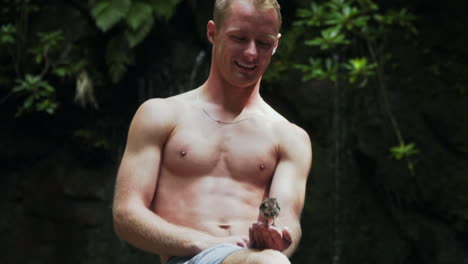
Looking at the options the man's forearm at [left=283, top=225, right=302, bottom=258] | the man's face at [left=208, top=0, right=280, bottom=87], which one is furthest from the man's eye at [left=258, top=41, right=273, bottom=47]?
the man's forearm at [left=283, top=225, right=302, bottom=258]

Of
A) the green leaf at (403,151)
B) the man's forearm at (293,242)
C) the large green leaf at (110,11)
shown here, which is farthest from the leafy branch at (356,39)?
the man's forearm at (293,242)

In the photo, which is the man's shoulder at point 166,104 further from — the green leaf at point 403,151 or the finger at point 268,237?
the green leaf at point 403,151

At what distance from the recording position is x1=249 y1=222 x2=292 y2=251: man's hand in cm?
276

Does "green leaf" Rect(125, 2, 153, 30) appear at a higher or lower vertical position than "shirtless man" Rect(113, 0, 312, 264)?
lower

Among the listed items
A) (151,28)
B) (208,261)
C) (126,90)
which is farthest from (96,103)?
(208,261)

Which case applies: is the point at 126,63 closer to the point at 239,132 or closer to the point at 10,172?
the point at 10,172

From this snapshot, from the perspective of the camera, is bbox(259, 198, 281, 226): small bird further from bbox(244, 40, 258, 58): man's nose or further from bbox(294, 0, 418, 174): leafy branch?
bbox(294, 0, 418, 174): leafy branch

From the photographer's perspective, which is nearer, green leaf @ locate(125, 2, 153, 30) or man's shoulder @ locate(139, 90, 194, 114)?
man's shoulder @ locate(139, 90, 194, 114)

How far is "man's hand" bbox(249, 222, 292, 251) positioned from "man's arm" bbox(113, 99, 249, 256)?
0.17m

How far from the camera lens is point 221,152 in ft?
10.9

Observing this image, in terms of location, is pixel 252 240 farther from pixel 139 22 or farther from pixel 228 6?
pixel 139 22

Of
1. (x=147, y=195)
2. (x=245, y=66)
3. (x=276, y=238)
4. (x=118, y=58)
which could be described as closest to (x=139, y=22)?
(x=118, y=58)

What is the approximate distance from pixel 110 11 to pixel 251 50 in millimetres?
4692

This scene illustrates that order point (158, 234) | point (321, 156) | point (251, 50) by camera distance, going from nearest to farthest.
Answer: point (158, 234), point (251, 50), point (321, 156)
